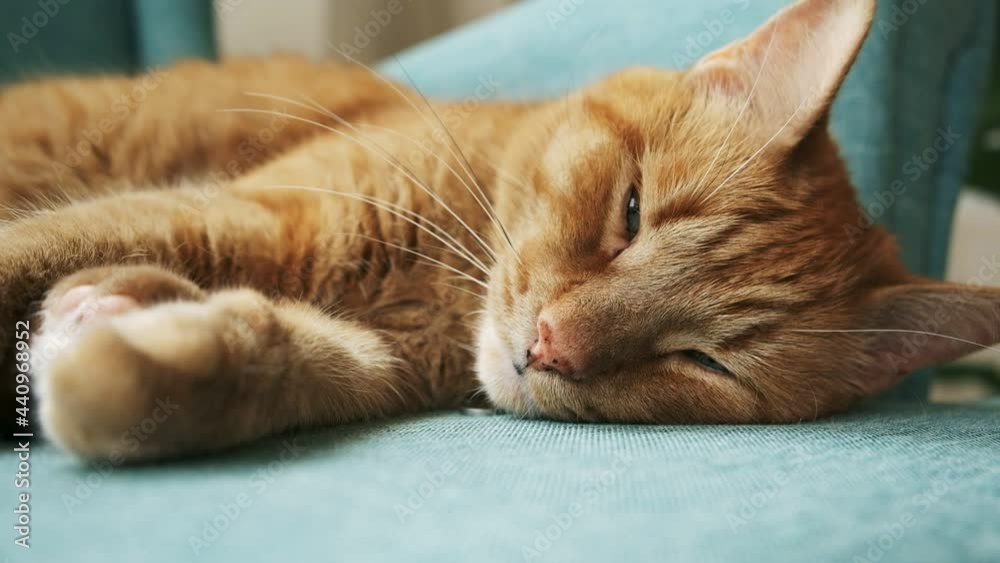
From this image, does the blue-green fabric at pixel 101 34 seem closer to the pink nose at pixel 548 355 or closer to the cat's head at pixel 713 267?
the cat's head at pixel 713 267

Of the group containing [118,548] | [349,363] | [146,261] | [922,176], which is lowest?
[118,548]

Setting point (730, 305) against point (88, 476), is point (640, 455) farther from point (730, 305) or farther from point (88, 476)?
point (88, 476)

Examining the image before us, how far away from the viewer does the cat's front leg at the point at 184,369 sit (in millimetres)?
802

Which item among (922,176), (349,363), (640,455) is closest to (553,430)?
(640,455)

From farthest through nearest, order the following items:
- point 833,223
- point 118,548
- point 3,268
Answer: point 833,223 < point 3,268 < point 118,548

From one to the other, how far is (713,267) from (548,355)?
1.08 feet

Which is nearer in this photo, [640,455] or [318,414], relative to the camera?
[640,455]

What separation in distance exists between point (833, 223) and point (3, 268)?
140 centimetres

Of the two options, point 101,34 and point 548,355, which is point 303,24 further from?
point 548,355

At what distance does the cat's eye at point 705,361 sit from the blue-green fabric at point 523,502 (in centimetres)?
27

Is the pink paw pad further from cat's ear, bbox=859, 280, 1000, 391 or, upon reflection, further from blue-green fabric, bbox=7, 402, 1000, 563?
cat's ear, bbox=859, 280, 1000, 391

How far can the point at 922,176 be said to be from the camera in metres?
2.03

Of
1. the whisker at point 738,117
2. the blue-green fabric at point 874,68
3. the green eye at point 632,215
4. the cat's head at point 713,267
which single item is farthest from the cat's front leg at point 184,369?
the blue-green fabric at point 874,68

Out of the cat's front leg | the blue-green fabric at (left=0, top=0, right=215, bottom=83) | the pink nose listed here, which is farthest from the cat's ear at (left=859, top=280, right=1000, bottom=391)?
the blue-green fabric at (left=0, top=0, right=215, bottom=83)
